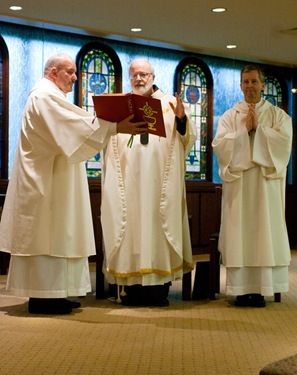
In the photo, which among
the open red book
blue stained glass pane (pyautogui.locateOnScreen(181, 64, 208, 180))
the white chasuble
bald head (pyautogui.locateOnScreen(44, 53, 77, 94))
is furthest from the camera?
blue stained glass pane (pyautogui.locateOnScreen(181, 64, 208, 180))

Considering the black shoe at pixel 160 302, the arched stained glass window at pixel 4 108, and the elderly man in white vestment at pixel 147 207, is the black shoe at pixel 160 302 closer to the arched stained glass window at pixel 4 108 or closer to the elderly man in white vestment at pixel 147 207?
the elderly man in white vestment at pixel 147 207

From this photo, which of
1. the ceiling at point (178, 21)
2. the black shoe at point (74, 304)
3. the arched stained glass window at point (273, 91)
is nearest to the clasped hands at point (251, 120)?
the black shoe at point (74, 304)

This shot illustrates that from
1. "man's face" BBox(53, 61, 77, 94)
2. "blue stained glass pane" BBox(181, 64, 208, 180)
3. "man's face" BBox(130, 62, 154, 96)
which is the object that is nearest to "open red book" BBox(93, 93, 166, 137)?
"man's face" BBox(53, 61, 77, 94)

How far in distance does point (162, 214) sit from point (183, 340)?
1.47 metres

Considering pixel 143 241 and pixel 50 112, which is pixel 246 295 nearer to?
pixel 143 241

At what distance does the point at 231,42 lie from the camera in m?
10.0

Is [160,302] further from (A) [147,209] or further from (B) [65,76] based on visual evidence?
(B) [65,76]

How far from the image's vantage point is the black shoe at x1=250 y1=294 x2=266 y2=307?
6.01 metres

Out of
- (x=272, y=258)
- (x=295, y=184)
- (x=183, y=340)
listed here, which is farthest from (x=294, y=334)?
(x=295, y=184)

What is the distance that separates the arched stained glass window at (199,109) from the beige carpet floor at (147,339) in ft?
16.0

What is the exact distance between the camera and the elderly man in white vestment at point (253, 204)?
6020 millimetres

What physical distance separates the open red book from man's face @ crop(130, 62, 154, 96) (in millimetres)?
773

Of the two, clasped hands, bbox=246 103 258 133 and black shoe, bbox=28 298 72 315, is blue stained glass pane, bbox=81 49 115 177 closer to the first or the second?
clasped hands, bbox=246 103 258 133

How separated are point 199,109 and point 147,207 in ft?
17.5
